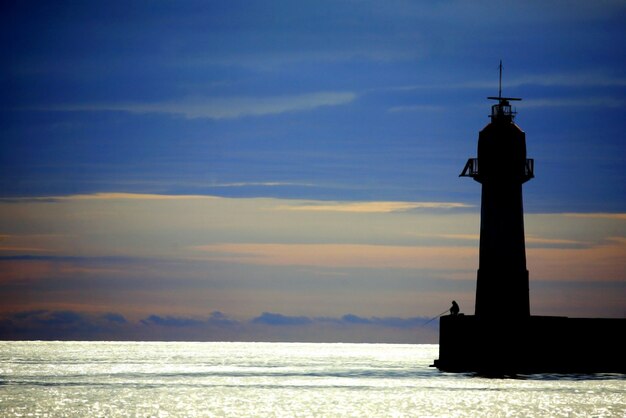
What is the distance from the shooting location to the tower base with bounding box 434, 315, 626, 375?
59.3 m

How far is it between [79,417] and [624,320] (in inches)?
1190

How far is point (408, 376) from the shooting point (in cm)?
8338

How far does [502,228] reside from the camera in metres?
59.2

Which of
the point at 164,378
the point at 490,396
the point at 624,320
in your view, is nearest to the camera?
the point at 490,396

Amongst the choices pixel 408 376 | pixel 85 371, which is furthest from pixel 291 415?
pixel 85 371

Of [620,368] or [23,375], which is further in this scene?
[23,375]

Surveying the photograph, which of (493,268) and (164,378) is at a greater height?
(493,268)

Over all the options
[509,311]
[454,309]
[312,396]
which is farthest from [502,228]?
[312,396]

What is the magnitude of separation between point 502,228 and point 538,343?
6618mm

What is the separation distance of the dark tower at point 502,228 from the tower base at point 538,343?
0.87 metres

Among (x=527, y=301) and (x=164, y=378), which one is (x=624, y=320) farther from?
(x=164, y=378)

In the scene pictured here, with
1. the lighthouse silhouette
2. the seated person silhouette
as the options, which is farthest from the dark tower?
the seated person silhouette

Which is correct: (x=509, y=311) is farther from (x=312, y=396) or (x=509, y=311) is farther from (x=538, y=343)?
(x=312, y=396)

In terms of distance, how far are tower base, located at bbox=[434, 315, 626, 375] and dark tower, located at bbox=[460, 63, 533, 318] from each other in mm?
870
